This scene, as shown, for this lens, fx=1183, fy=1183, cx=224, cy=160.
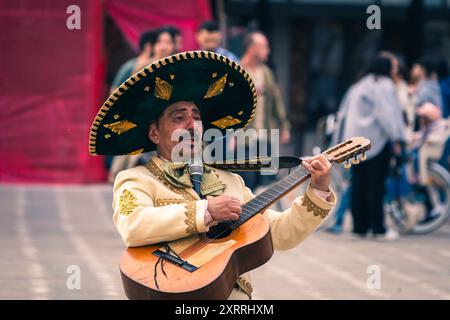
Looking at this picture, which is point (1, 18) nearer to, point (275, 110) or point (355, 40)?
point (275, 110)

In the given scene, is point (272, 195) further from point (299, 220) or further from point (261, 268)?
point (261, 268)

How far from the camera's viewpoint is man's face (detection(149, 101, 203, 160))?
470 centimetres

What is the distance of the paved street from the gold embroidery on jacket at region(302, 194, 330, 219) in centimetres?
324

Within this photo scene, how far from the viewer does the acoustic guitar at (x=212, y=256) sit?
14.1 ft

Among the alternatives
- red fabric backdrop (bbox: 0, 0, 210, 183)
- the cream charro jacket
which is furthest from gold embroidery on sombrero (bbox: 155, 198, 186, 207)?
red fabric backdrop (bbox: 0, 0, 210, 183)

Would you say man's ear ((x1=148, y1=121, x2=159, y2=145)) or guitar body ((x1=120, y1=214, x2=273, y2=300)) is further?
man's ear ((x1=148, y1=121, x2=159, y2=145))

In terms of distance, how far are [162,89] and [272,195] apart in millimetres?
601

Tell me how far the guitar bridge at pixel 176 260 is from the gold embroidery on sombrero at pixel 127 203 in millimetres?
189

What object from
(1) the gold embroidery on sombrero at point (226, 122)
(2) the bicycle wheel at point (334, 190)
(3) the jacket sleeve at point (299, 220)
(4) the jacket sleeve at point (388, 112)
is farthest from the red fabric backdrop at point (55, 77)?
(3) the jacket sleeve at point (299, 220)

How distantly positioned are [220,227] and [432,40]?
1719cm

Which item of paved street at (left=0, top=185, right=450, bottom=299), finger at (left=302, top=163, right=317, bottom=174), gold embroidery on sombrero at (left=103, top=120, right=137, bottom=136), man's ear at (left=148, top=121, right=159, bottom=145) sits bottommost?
paved street at (left=0, top=185, right=450, bottom=299)

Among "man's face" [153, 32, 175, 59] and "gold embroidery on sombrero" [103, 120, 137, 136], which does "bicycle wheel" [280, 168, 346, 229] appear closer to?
"man's face" [153, 32, 175, 59]

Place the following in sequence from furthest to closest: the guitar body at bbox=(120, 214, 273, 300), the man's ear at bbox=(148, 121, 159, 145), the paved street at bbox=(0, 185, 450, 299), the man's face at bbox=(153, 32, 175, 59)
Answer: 1. the man's face at bbox=(153, 32, 175, 59)
2. the paved street at bbox=(0, 185, 450, 299)
3. the man's ear at bbox=(148, 121, 159, 145)
4. the guitar body at bbox=(120, 214, 273, 300)

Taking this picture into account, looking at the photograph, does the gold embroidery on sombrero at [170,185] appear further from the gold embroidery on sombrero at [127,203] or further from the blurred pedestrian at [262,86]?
the blurred pedestrian at [262,86]
